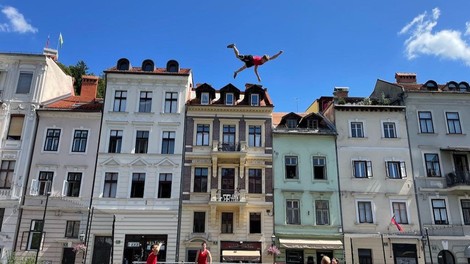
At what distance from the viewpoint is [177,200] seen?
27844 mm

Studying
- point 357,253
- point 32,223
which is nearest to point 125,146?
point 32,223

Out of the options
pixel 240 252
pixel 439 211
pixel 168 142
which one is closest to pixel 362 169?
pixel 439 211

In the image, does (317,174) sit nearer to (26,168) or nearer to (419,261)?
(419,261)

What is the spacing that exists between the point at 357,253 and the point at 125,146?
58.2 ft

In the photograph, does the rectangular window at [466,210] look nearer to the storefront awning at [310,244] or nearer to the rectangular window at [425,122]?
the rectangular window at [425,122]

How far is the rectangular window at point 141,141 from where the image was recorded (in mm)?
29156

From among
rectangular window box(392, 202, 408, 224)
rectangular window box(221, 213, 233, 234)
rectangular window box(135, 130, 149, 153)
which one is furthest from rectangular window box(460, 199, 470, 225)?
rectangular window box(135, 130, 149, 153)

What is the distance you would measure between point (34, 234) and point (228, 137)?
14534mm

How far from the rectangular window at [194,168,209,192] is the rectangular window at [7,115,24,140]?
41.9 ft

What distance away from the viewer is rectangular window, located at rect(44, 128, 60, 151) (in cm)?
2855

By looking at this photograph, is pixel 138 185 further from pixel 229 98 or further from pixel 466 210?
pixel 466 210

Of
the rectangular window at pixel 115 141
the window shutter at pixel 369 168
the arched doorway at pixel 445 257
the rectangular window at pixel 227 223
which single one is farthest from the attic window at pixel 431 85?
the rectangular window at pixel 115 141

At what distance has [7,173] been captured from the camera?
27.4 m

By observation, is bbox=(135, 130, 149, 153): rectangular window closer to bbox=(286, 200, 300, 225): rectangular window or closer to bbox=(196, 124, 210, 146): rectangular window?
bbox=(196, 124, 210, 146): rectangular window
